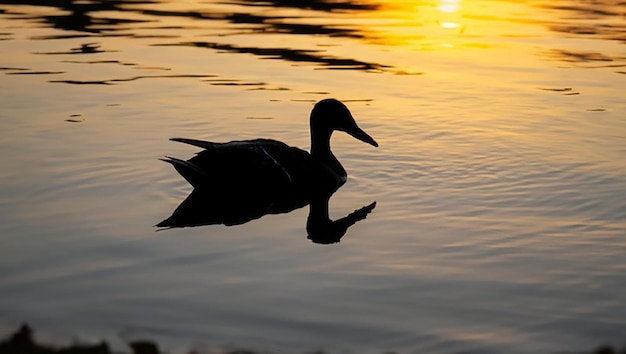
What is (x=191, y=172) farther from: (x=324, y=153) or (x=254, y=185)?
(x=324, y=153)

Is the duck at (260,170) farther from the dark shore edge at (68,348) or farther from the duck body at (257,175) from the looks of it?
the dark shore edge at (68,348)

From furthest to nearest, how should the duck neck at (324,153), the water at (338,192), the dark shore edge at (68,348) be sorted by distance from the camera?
the duck neck at (324,153)
the water at (338,192)
the dark shore edge at (68,348)

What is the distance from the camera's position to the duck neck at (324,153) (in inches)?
412

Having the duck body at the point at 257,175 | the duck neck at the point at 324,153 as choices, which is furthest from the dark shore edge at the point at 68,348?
the duck neck at the point at 324,153

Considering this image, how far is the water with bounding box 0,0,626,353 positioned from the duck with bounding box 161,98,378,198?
1.05 ft

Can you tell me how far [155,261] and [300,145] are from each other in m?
4.28

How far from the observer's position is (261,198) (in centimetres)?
982

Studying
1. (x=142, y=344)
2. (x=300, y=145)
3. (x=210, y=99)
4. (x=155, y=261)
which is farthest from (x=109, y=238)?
(x=210, y=99)

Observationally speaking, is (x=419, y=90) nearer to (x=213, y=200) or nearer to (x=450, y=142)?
(x=450, y=142)

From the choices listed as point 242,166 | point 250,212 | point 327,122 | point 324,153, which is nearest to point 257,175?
point 242,166

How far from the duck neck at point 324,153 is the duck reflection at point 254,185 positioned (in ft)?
0.07

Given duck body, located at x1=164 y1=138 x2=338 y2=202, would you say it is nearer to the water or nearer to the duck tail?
the duck tail

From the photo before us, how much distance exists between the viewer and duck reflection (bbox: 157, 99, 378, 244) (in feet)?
29.8

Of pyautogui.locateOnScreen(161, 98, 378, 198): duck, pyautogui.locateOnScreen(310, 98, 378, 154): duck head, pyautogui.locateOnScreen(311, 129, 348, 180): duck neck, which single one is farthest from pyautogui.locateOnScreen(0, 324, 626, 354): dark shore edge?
pyautogui.locateOnScreen(310, 98, 378, 154): duck head
